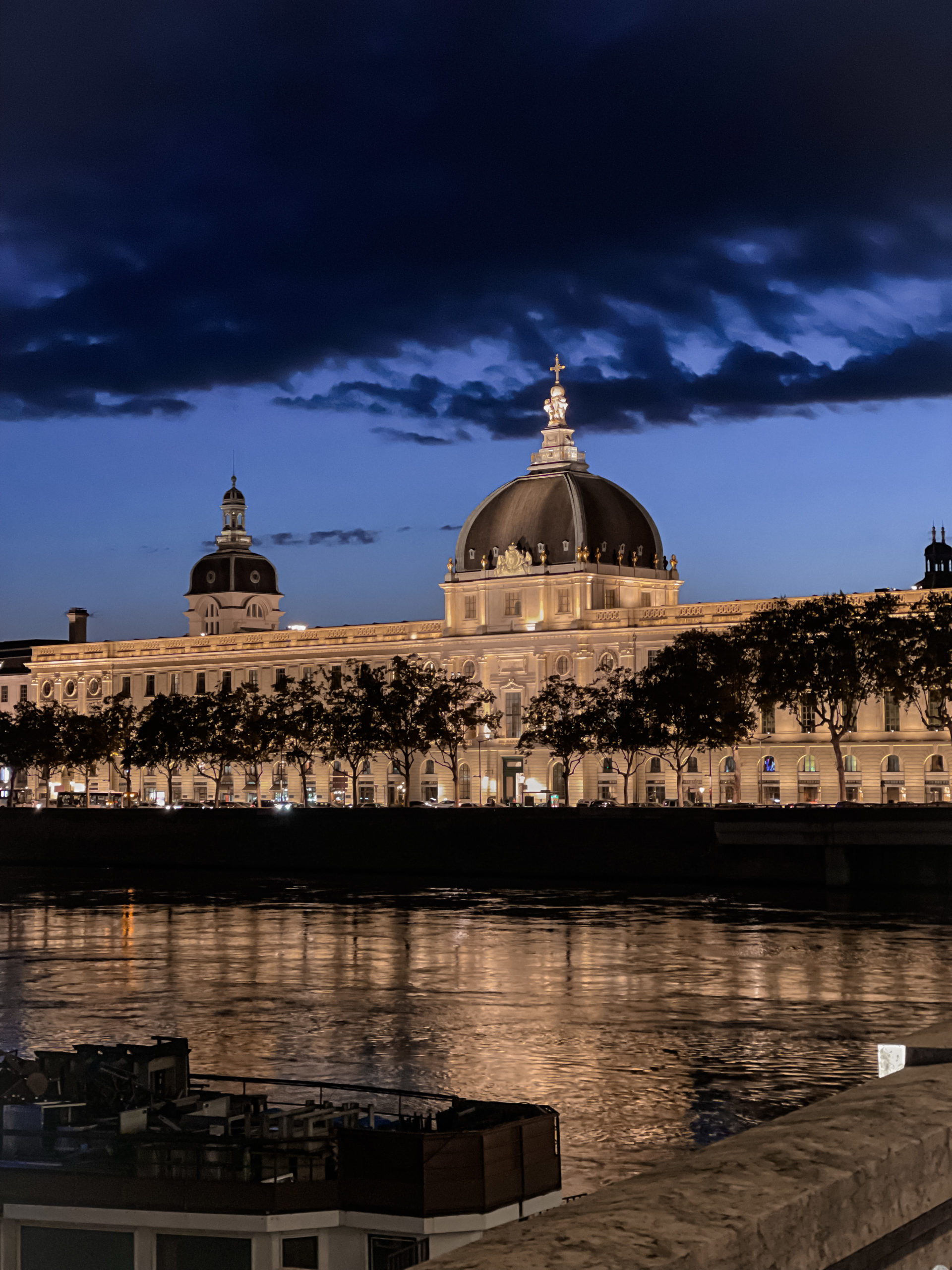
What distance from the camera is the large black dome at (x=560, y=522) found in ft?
582

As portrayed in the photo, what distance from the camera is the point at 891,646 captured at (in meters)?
120

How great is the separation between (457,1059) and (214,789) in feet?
487

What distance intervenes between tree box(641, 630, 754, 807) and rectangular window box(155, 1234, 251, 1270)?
106417 millimetres

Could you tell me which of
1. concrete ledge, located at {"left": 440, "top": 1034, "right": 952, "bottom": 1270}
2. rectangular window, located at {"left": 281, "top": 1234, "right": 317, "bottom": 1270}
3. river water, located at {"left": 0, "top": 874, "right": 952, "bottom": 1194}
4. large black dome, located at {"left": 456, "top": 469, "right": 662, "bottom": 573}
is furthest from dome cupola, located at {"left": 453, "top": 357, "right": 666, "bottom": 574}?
concrete ledge, located at {"left": 440, "top": 1034, "right": 952, "bottom": 1270}

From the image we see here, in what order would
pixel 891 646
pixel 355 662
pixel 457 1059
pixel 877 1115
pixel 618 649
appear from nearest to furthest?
pixel 877 1115, pixel 457 1059, pixel 891 646, pixel 618 649, pixel 355 662

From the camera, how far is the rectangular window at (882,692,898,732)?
504 feet

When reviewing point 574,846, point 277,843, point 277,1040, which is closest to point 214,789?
point 277,843

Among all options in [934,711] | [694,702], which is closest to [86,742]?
[694,702]

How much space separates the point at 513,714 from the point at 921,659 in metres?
60.1

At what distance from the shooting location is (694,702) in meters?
132

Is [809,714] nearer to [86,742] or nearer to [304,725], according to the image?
[304,725]

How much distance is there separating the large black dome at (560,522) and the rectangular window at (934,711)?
4212 centimetres

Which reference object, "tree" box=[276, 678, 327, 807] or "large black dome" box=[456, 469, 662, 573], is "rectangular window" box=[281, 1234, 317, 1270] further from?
"large black dome" box=[456, 469, 662, 573]

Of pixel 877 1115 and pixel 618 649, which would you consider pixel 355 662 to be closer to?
pixel 618 649
